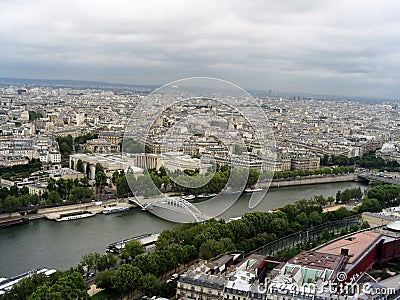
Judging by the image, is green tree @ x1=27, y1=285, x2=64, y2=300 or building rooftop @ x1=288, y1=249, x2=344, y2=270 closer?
green tree @ x1=27, y1=285, x2=64, y2=300

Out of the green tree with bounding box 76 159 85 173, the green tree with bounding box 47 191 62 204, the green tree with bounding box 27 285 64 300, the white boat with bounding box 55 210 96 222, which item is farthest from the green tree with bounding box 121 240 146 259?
the green tree with bounding box 76 159 85 173

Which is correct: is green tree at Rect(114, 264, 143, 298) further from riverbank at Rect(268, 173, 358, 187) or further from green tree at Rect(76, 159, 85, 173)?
riverbank at Rect(268, 173, 358, 187)

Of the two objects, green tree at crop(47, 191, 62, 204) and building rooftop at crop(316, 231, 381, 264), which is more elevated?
building rooftop at crop(316, 231, 381, 264)

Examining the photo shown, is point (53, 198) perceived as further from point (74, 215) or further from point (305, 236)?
point (305, 236)

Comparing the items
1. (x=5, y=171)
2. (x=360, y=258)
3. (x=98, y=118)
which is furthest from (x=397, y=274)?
(x=98, y=118)

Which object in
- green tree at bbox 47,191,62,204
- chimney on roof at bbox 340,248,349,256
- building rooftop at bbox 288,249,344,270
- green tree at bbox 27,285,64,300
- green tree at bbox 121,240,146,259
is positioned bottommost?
green tree at bbox 47,191,62,204

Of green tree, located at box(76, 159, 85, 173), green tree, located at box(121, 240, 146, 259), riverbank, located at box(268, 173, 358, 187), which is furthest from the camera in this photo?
riverbank, located at box(268, 173, 358, 187)

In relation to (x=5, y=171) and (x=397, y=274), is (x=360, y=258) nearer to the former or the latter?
(x=397, y=274)
